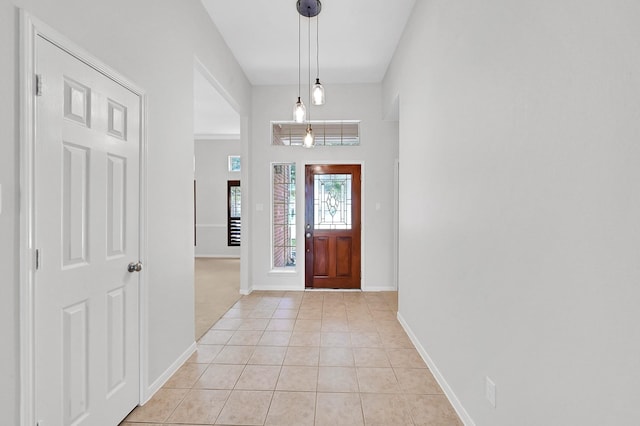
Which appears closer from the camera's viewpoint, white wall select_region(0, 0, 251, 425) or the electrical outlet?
white wall select_region(0, 0, 251, 425)

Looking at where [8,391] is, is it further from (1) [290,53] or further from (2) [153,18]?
(1) [290,53]

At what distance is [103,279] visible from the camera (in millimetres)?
1791

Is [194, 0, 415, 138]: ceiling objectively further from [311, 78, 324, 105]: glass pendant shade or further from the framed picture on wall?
the framed picture on wall

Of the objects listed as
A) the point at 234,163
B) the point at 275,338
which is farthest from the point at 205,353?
the point at 234,163

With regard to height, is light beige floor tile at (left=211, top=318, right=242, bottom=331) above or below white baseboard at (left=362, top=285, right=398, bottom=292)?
below

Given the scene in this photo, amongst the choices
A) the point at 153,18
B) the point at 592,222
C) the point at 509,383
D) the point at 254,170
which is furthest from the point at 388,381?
the point at 254,170

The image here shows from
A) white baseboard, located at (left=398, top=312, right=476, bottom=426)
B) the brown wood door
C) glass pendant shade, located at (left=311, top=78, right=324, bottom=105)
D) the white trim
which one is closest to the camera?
white baseboard, located at (left=398, top=312, right=476, bottom=426)

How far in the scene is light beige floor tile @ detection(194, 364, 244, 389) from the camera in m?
2.37

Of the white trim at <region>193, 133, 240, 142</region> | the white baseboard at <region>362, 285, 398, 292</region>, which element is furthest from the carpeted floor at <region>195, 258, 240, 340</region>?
the white trim at <region>193, 133, 240, 142</region>

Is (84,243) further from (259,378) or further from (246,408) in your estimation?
(259,378)

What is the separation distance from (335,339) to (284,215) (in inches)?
97.5

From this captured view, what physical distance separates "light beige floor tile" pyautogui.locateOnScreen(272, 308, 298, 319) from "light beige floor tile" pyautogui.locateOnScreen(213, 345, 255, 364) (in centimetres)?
89

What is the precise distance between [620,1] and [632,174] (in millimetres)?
485

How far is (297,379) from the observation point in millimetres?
2453
